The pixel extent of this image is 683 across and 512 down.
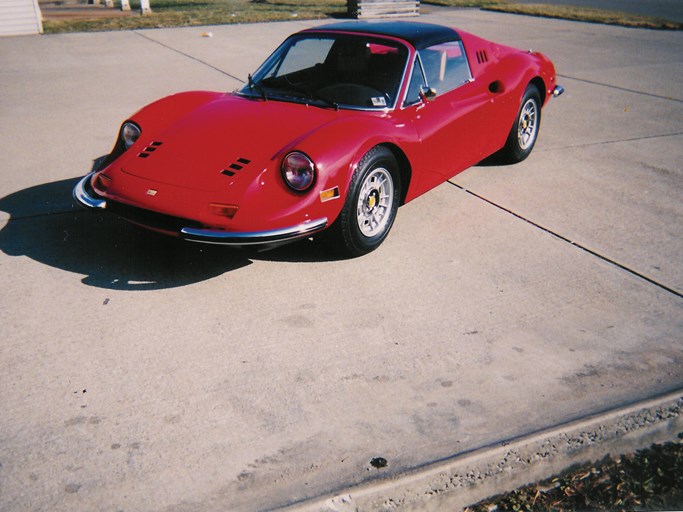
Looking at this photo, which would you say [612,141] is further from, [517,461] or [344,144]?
[517,461]

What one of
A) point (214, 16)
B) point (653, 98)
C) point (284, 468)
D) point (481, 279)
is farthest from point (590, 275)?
point (214, 16)

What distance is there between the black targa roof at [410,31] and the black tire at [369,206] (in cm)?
108

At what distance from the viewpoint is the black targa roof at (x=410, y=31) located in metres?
4.96

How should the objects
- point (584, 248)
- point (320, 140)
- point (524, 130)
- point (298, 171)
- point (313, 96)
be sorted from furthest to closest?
point (524, 130), point (313, 96), point (584, 248), point (320, 140), point (298, 171)

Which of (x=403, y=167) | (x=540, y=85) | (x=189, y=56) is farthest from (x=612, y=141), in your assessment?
(x=189, y=56)

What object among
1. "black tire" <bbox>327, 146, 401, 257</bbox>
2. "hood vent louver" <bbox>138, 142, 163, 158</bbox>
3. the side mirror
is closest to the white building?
"hood vent louver" <bbox>138, 142, 163, 158</bbox>

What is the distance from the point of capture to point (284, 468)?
2.66 metres

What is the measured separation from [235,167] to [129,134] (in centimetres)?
105

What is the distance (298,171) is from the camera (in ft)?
13.0

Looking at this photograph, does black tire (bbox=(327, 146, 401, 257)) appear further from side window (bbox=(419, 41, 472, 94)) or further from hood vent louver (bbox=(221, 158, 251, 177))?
side window (bbox=(419, 41, 472, 94))

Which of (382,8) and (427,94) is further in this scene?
(382,8)

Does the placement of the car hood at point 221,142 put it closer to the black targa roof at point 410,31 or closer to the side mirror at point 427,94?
the side mirror at point 427,94

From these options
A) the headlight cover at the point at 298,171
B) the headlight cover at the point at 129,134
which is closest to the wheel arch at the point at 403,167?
the headlight cover at the point at 298,171

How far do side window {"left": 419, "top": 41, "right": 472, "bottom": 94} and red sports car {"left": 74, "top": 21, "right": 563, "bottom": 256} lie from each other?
0.01 meters
